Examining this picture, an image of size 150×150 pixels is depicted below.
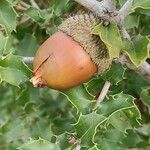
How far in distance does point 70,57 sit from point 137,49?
0.78 ft

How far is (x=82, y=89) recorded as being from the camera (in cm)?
168

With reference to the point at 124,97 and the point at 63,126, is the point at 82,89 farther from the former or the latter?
the point at 63,126

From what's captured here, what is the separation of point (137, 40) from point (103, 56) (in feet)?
0.51

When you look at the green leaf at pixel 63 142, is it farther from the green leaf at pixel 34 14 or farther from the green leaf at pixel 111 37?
the green leaf at pixel 34 14

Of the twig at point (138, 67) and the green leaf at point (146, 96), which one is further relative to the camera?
the green leaf at point (146, 96)

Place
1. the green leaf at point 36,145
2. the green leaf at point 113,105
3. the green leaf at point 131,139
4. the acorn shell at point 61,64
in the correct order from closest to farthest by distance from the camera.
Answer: the acorn shell at point 61,64
the green leaf at point 36,145
the green leaf at point 113,105
the green leaf at point 131,139

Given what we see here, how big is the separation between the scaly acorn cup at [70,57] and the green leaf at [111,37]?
0.11ft

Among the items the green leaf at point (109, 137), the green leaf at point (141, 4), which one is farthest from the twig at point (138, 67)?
the green leaf at point (109, 137)

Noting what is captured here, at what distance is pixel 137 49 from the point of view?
1.56 m

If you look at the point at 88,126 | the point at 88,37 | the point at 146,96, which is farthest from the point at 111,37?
the point at 146,96

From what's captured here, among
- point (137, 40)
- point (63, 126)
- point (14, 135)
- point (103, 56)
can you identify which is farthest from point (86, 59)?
point (14, 135)

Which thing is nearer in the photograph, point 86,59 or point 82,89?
point 86,59

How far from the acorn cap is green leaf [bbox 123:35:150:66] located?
7cm

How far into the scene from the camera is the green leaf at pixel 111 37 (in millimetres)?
1441
